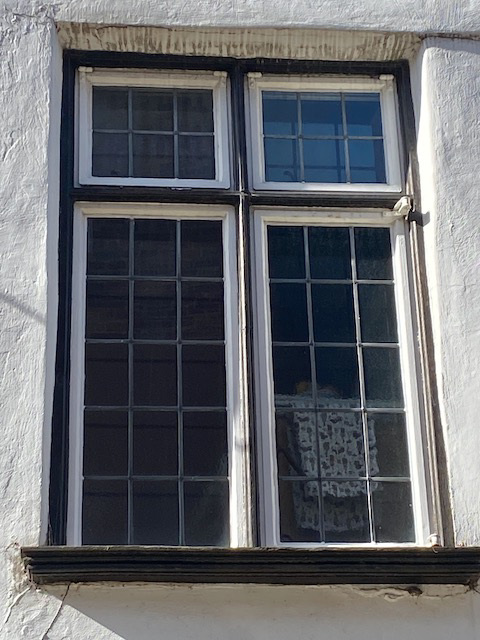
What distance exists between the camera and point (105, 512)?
574 centimetres

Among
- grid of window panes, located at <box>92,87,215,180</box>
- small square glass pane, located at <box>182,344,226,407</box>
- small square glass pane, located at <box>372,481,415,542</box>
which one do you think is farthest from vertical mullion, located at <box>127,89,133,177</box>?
small square glass pane, located at <box>372,481,415,542</box>

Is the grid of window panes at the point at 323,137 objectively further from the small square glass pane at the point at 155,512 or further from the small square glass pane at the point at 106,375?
the small square glass pane at the point at 155,512

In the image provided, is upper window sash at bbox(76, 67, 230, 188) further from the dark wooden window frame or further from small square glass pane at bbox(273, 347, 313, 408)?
small square glass pane at bbox(273, 347, 313, 408)

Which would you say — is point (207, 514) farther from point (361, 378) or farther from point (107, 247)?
point (107, 247)

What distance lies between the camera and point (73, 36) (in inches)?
256

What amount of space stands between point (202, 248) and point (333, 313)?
0.64m

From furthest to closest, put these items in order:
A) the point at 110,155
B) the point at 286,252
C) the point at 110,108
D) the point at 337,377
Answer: the point at 110,108 < the point at 110,155 < the point at 286,252 < the point at 337,377

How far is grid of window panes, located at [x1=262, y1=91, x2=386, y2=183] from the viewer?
256 inches

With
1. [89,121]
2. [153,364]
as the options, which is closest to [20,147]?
[89,121]

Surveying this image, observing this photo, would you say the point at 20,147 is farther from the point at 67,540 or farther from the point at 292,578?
the point at 292,578

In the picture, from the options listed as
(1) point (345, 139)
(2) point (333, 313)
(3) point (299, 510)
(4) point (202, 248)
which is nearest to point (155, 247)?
(4) point (202, 248)

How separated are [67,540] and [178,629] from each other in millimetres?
603

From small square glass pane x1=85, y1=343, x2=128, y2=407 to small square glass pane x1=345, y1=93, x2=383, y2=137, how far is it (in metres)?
1.56

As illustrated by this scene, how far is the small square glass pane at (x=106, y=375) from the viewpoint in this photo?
5.93 m
